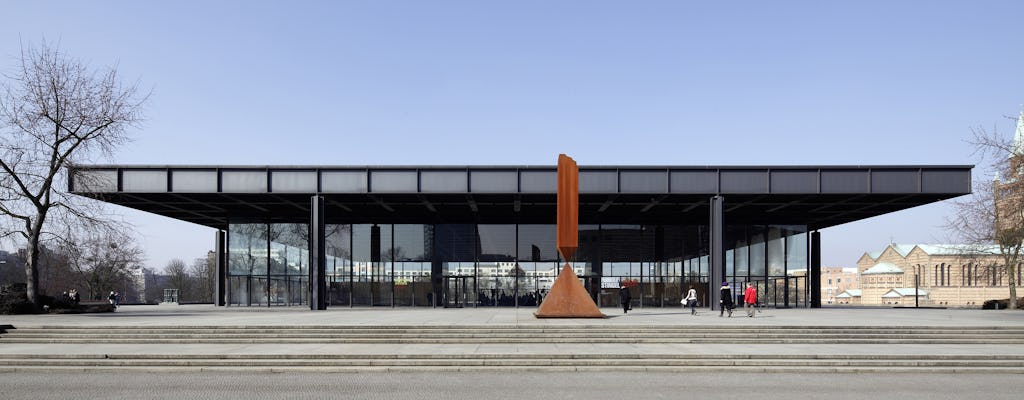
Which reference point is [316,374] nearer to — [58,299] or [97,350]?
[97,350]

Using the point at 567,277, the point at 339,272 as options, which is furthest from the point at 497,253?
the point at 567,277

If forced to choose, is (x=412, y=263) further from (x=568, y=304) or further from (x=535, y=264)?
(x=568, y=304)

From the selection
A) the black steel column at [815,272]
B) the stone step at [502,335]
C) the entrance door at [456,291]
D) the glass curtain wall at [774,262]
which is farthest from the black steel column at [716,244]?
the entrance door at [456,291]

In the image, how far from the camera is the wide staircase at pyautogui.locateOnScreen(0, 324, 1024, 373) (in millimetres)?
16516

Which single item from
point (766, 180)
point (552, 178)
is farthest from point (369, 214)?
point (766, 180)

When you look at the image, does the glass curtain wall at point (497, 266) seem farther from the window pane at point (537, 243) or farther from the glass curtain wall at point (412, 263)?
the glass curtain wall at point (412, 263)

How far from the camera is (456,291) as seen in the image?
4381 centimetres

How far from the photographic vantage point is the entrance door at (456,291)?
43719mm

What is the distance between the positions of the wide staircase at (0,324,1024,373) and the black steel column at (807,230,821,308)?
22629 mm

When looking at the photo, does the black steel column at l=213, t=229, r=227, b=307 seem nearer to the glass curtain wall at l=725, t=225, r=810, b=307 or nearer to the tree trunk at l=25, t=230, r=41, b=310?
the tree trunk at l=25, t=230, r=41, b=310

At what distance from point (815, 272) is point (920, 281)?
4008 inches

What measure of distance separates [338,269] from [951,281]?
111m

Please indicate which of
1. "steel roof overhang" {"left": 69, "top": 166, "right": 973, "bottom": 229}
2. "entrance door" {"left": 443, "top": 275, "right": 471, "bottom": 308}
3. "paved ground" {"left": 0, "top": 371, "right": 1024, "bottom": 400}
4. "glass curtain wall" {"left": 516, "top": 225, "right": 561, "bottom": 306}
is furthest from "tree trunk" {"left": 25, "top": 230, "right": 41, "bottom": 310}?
"glass curtain wall" {"left": 516, "top": 225, "right": 561, "bottom": 306}

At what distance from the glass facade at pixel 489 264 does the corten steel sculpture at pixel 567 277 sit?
1698cm
